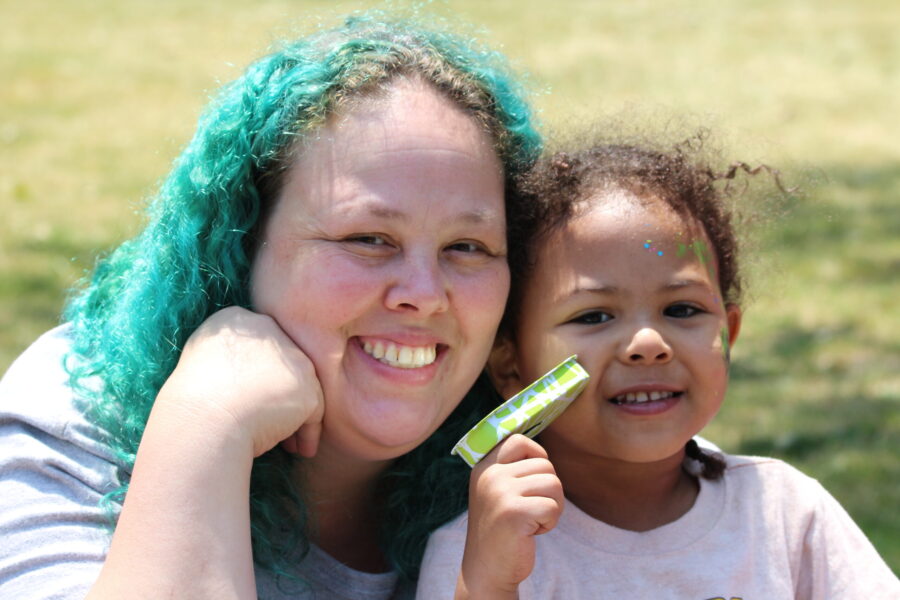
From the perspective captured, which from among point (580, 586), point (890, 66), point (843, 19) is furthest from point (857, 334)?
point (843, 19)

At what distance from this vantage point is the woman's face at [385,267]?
2.62 meters

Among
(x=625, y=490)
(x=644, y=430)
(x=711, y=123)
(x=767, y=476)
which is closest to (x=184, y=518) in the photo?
(x=644, y=430)

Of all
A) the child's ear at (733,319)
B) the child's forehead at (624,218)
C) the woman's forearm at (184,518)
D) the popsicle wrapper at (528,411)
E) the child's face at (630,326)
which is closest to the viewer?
the woman's forearm at (184,518)

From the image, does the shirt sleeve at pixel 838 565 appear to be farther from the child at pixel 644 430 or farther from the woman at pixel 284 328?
the woman at pixel 284 328

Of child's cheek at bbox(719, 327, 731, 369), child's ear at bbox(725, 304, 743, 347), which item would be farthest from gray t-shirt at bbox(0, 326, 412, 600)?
child's ear at bbox(725, 304, 743, 347)

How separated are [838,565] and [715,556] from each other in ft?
0.97

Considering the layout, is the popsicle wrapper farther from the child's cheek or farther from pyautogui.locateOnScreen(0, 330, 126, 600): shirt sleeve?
pyautogui.locateOnScreen(0, 330, 126, 600): shirt sleeve

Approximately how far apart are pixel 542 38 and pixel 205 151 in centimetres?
1199

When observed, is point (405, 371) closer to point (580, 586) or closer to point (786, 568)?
point (580, 586)

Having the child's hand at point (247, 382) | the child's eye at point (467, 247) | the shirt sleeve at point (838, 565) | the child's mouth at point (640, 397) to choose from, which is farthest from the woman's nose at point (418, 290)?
the shirt sleeve at point (838, 565)

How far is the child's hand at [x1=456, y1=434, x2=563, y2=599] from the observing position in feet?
8.20

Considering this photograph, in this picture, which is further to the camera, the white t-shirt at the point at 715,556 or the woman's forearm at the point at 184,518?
the white t-shirt at the point at 715,556

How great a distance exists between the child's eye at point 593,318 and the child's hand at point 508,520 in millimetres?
458

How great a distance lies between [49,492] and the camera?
2.62 metres
